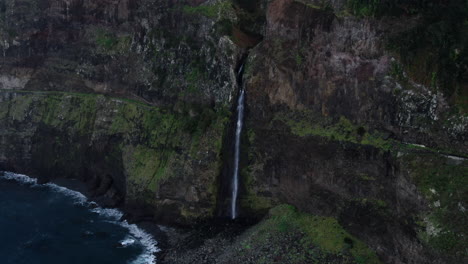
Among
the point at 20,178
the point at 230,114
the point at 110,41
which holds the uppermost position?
the point at 110,41

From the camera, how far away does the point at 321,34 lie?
44656 mm

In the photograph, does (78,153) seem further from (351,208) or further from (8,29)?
(351,208)

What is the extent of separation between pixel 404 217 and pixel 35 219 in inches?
1491

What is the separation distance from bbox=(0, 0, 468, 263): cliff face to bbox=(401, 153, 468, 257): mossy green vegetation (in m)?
0.08

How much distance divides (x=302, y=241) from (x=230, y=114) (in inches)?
592

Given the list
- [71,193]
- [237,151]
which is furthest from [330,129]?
[71,193]

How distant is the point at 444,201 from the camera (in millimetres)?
34938

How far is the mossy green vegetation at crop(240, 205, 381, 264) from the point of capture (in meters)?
40.1

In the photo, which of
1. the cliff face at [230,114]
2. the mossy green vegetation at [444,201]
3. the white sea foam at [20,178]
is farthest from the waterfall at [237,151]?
the white sea foam at [20,178]

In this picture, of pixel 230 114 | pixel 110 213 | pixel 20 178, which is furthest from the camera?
pixel 20 178

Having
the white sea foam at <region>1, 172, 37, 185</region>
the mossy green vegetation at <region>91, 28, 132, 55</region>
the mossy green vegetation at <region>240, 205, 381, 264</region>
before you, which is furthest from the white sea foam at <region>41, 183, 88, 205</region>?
the mossy green vegetation at <region>240, 205, 381, 264</region>

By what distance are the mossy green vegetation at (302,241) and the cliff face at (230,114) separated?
1.88 ft

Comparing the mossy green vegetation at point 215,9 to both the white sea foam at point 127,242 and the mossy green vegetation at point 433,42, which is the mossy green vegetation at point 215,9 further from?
the white sea foam at point 127,242

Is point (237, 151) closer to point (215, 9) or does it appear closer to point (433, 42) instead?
point (215, 9)
